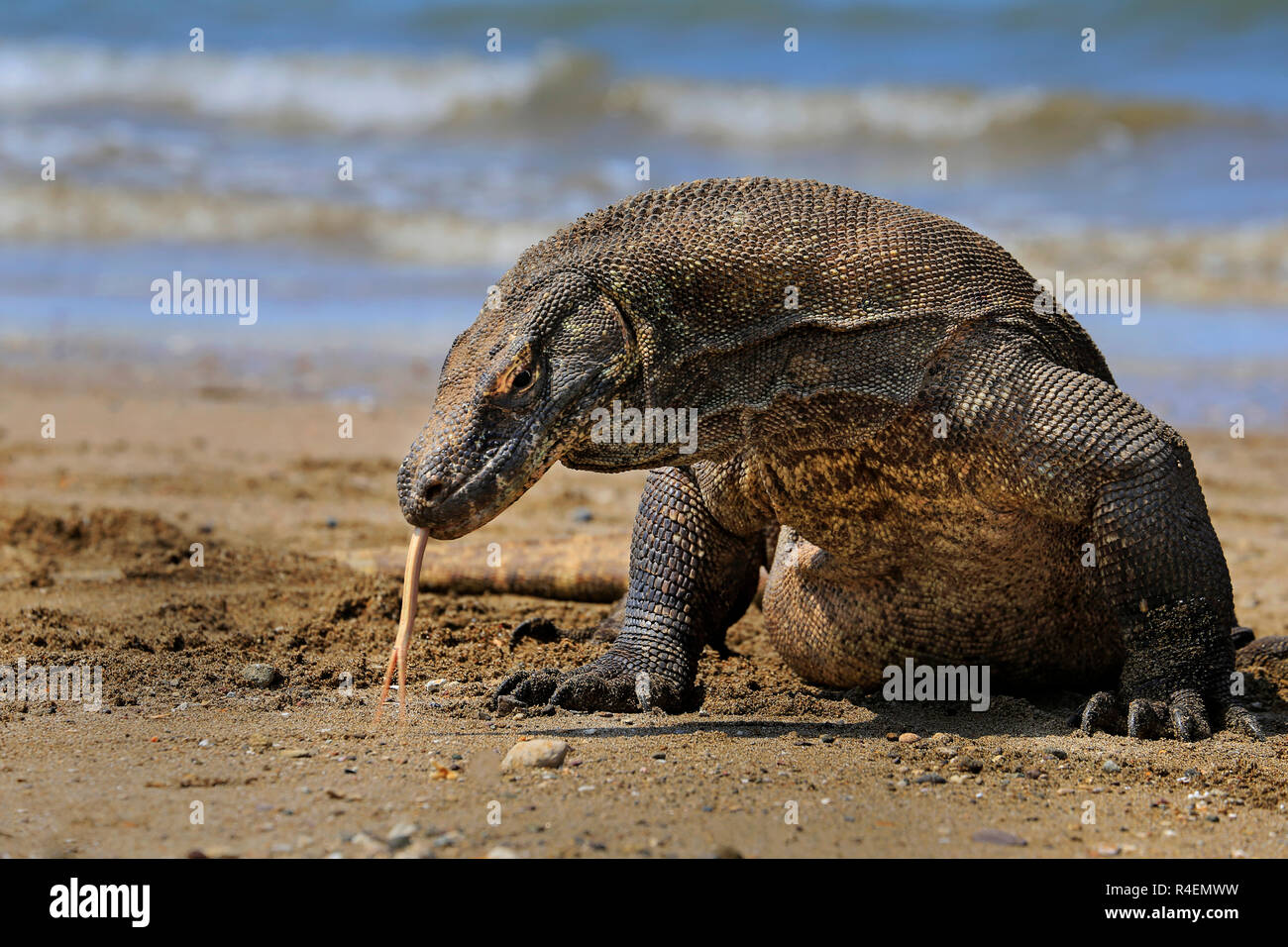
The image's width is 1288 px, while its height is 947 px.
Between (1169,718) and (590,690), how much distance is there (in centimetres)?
215

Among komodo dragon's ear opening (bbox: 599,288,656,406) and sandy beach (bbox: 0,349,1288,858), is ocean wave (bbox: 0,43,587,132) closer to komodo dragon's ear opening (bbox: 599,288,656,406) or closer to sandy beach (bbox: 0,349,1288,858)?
sandy beach (bbox: 0,349,1288,858)

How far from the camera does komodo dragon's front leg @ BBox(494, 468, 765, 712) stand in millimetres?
6078

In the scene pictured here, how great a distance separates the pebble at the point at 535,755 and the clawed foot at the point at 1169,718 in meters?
1.99

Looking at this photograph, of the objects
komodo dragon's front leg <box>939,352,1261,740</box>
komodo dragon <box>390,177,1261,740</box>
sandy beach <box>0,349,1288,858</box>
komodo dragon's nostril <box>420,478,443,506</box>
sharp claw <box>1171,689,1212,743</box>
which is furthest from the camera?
sharp claw <box>1171,689,1212,743</box>

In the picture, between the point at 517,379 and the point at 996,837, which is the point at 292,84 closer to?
the point at 517,379

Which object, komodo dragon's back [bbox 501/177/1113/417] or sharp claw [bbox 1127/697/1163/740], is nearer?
komodo dragon's back [bbox 501/177/1113/417]

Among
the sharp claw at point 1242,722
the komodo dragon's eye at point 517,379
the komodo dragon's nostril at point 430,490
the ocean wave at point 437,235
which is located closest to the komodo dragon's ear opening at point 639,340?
the komodo dragon's eye at point 517,379

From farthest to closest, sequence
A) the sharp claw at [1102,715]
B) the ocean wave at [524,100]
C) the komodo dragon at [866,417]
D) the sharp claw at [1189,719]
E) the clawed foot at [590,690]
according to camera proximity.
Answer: the ocean wave at [524,100] → the clawed foot at [590,690] → the sharp claw at [1102,715] → the sharp claw at [1189,719] → the komodo dragon at [866,417]

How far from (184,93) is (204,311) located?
1816 cm

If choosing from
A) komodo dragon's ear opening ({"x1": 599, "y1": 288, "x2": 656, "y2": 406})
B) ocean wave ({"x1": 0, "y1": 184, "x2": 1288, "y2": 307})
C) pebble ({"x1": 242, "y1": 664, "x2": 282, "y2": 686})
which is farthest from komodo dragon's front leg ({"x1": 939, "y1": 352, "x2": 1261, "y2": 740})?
ocean wave ({"x1": 0, "y1": 184, "x2": 1288, "y2": 307})

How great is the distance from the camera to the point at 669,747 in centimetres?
521

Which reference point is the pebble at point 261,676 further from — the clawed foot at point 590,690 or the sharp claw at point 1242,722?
the sharp claw at point 1242,722

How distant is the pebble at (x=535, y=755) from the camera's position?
4.84m

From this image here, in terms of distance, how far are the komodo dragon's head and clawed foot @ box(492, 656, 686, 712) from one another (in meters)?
1.20
